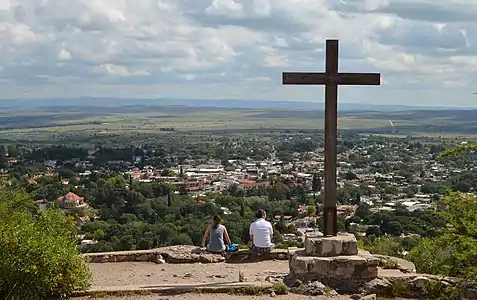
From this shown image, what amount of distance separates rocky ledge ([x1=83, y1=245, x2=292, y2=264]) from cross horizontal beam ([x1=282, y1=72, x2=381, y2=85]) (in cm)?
286

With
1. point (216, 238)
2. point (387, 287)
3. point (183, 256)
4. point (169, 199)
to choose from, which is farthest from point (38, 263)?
point (169, 199)

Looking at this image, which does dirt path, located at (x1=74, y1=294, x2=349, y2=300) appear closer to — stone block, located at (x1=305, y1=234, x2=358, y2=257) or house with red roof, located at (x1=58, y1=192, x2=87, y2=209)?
stone block, located at (x1=305, y1=234, x2=358, y2=257)

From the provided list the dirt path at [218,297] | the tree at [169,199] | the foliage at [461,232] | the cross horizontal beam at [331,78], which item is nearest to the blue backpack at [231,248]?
the dirt path at [218,297]

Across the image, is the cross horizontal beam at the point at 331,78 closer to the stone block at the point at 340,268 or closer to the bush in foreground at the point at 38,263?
the stone block at the point at 340,268

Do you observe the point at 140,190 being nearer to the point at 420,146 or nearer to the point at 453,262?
the point at 453,262

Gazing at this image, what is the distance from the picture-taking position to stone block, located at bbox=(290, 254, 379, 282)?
8.02m

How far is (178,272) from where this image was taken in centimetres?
936

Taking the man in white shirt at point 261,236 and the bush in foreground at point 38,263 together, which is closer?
the bush in foreground at point 38,263

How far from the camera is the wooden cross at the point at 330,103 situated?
847 cm

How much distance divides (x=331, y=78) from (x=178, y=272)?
3372 mm

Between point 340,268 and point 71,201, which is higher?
point 340,268

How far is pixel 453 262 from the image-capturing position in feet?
26.0

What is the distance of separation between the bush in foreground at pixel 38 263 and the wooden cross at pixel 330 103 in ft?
9.94

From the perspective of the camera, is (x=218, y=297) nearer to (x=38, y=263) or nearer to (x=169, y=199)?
(x=38, y=263)
